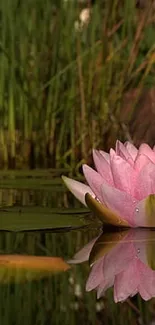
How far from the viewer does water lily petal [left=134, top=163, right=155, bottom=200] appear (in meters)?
1.68

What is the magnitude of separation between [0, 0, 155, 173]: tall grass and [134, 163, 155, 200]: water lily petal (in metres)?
1.55

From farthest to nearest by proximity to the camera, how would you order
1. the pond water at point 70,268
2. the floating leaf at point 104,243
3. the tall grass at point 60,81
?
the tall grass at point 60,81 → the floating leaf at point 104,243 → the pond water at point 70,268

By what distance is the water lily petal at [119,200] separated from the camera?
5.55 ft

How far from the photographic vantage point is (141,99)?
13.8 feet

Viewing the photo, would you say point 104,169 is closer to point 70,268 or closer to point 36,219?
point 36,219

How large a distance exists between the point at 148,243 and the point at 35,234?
0.87 ft

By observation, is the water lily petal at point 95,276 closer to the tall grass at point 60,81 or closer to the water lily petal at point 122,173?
the water lily petal at point 122,173

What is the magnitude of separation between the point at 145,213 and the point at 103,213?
0.08m

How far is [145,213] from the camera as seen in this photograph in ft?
5.54

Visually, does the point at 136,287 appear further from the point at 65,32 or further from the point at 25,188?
the point at 65,32

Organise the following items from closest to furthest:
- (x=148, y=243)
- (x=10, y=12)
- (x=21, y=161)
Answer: (x=148, y=243) → (x=10, y=12) → (x=21, y=161)

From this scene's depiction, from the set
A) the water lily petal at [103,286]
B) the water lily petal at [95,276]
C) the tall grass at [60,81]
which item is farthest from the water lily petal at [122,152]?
the tall grass at [60,81]

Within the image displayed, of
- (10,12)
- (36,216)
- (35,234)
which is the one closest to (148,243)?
(35,234)

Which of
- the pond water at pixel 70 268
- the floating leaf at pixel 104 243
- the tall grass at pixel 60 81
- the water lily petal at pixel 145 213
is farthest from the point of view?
the tall grass at pixel 60 81
